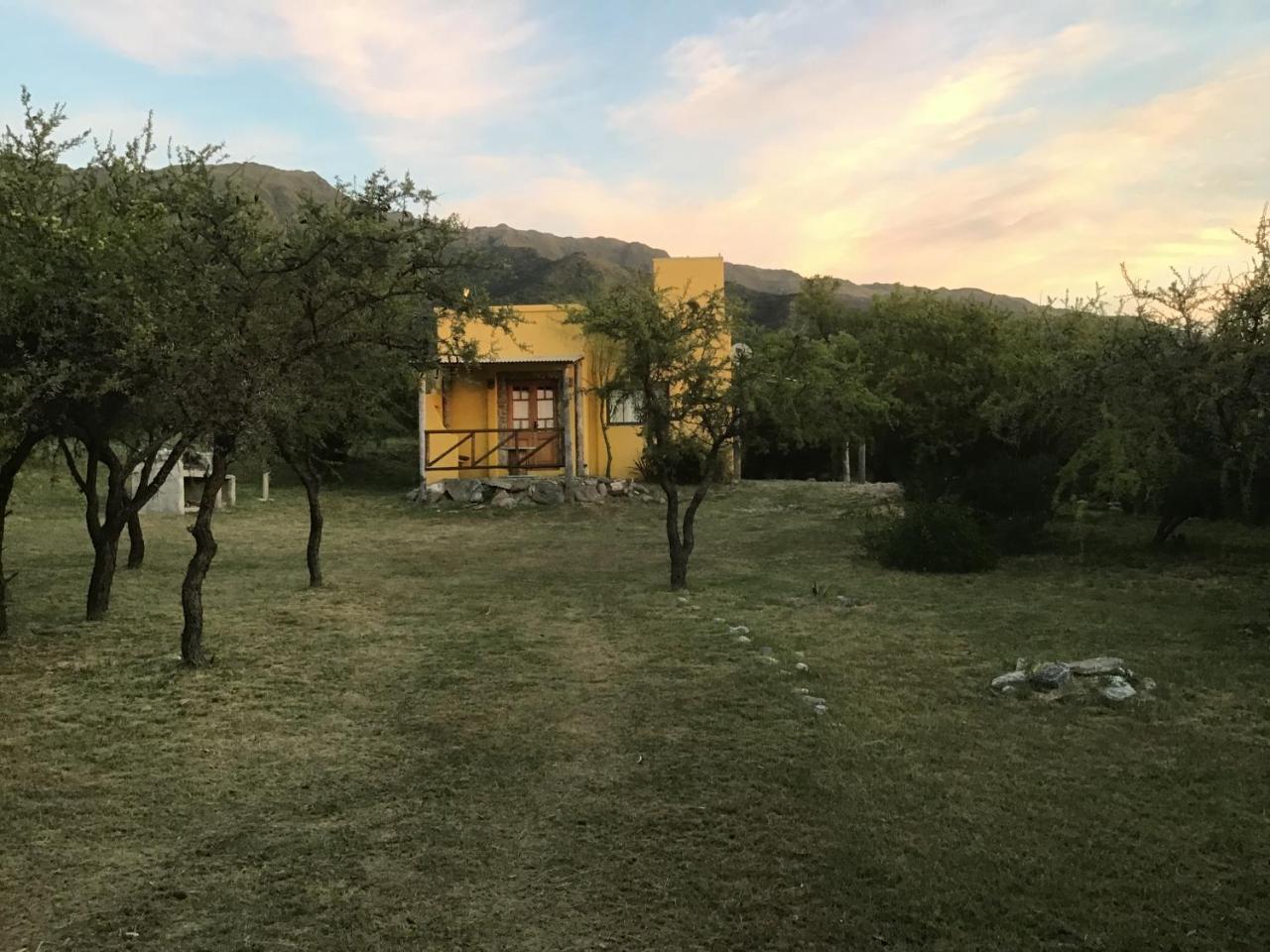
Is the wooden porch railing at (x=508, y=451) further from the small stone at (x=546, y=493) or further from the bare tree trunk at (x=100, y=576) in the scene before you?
the bare tree trunk at (x=100, y=576)

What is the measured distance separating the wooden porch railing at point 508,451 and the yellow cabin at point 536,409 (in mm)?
25

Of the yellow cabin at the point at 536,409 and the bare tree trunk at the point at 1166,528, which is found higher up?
the yellow cabin at the point at 536,409

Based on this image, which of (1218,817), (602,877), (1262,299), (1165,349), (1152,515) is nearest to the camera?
(602,877)

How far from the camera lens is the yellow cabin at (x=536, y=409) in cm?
2248

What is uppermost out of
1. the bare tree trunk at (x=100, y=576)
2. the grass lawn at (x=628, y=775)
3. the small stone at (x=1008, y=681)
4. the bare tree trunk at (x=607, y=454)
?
the bare tree trunk at (x=607, y=454)

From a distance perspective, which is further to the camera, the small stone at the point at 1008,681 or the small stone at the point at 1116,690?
the small stone at the point at 1008,681

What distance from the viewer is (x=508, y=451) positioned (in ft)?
76.2

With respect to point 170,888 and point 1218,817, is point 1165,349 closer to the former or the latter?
point 1218,817

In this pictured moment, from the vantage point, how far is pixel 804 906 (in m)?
3.83

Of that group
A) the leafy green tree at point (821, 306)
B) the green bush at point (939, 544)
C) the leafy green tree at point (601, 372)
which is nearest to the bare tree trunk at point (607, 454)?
the leafy green tree at point (601, 372)

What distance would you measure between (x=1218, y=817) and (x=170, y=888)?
4.92 metres

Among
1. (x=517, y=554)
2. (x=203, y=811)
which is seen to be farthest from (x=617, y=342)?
(x=203, y=811)

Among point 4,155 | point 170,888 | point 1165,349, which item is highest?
point 4,155

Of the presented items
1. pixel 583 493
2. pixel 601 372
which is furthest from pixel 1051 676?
pixel 601 372
